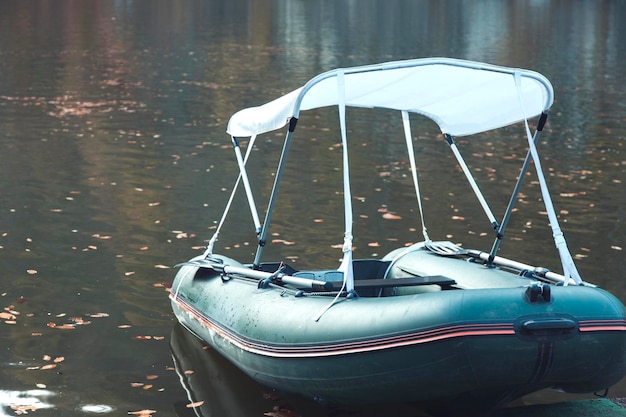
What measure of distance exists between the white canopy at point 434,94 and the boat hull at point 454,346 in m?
1.84

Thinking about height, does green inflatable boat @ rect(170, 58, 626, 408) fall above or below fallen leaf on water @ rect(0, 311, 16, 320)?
above

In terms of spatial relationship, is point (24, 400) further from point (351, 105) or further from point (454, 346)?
point (351, 105)

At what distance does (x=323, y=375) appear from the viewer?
768 cm

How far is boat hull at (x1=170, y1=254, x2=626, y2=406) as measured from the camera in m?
7.09

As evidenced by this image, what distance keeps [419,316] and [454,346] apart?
0.31 metres

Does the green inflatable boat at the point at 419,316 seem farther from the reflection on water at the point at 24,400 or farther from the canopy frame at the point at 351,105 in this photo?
the reflection on water at the point at 24,400

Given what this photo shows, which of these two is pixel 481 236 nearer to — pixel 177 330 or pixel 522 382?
pixel 177 330

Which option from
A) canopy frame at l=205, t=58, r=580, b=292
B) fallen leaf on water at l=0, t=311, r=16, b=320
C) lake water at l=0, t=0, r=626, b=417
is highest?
canopy frame at l=205, t=58, r=580, b=292

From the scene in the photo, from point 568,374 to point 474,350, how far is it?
0.71m

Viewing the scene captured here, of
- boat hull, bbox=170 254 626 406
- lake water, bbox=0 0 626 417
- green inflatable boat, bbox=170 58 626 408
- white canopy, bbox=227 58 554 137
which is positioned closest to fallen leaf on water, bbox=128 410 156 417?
lake water, bbox=0 0 626 417

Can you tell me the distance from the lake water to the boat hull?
0.82 meters

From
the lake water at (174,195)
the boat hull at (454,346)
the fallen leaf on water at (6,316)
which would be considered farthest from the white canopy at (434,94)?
the fallen leaf on water at (6,316)

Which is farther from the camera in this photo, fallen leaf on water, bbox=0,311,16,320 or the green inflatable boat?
fallen leaf on water, bbox=0,311,16,320

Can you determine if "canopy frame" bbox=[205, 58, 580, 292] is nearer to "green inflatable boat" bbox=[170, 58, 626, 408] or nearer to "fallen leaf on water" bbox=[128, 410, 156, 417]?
"green inflatable boat" bbox=[170, 58, 626, 408]
